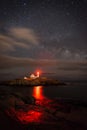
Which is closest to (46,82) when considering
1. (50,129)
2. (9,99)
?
(9,99)

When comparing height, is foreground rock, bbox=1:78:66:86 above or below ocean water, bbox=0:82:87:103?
above

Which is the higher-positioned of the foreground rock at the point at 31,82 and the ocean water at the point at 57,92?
the foreground rock at the point at 31,82

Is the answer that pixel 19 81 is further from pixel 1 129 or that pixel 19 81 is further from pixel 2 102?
pixel 1 129

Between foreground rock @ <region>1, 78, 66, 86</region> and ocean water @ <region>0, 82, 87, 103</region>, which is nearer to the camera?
ocean water @ <region>0, 82, 87, 103</region>

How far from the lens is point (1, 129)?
598 inches

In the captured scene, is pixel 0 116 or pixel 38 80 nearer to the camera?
pixel 0 116

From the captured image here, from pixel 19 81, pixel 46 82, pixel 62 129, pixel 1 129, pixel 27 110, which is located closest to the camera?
pixel 1 129

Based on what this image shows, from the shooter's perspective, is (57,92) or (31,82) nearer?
(57,92)

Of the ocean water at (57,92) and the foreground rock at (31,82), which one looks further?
the foreground rock at (31,82)

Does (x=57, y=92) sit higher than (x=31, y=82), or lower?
lower

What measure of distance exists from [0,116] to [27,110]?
919 cm

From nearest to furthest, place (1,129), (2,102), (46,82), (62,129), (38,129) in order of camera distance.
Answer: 1. (1,129)
2. (38,129)
3. (62,129)
4. (2,102)
5. (46,82)

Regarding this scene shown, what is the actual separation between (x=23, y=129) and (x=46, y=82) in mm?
150375

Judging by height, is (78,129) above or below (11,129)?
below
